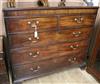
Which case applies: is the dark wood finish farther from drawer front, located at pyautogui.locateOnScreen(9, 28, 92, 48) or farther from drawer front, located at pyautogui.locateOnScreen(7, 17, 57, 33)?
drawer front, located at pyautogui.locateOnScreen(7, 17, 57, 33)

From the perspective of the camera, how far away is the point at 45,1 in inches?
66.2

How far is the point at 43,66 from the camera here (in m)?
1.88

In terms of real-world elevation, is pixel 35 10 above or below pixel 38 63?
above

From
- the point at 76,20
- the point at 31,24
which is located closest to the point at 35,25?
the point at 31,24

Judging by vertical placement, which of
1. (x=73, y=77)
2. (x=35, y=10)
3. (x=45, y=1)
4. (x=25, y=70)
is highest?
(x=45, y=1)

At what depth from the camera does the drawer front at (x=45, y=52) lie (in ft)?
5.42

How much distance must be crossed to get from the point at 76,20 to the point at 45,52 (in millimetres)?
631

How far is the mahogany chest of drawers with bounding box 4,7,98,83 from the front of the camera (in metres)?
1.49

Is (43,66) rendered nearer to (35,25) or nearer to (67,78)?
(67,78)

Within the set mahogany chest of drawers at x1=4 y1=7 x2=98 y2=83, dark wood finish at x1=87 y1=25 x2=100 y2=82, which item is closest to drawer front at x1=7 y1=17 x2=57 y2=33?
mahogany chest of drawers at x1=4 y1=7 x2=98 y2=83

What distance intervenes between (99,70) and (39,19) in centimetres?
135

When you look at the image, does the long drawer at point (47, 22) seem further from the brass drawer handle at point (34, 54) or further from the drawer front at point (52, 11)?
the brass drawer handle at point (34, 54)

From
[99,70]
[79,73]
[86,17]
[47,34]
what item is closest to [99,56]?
[99,70]

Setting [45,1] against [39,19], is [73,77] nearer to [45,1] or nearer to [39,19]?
[39,19]
